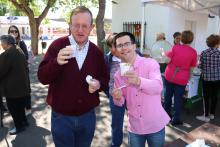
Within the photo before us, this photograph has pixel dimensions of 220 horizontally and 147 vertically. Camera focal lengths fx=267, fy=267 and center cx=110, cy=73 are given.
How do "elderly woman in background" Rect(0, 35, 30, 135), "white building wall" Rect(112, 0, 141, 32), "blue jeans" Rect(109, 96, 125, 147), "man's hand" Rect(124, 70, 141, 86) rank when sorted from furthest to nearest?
"white building wall" Rect(112, 0, 141, 32) → "elderly woman in background" Rect(0, 35, 30, 135) → "blue jeans" Rect(109, 96, 125, 147) → "man's hand" Rect(124, 70, 141, 86)

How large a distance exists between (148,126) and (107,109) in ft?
12.5

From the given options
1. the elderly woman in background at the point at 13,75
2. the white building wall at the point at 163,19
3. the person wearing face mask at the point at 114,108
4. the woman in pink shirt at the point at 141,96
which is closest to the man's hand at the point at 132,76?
the woman in pink shirt at the point at 141,96

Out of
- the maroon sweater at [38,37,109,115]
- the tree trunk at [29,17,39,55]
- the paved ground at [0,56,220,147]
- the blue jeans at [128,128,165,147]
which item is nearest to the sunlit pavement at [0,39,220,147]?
the paved ground at [0,56,220,147]

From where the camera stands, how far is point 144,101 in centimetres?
228

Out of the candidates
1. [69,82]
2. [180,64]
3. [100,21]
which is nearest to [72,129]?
[69,82]

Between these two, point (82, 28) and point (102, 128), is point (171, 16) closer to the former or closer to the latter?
point (102, 128)

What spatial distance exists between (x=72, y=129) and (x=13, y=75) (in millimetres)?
2396

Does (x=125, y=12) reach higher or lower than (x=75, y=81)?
higher

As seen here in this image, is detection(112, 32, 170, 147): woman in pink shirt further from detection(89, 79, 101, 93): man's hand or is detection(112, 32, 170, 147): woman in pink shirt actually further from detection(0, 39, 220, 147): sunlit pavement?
detection(0, 39, 220, 147): sunlit pavement

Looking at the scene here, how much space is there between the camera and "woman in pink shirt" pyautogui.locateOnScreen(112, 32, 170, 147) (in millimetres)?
2205

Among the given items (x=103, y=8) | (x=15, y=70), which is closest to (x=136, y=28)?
(x=103, y=8)

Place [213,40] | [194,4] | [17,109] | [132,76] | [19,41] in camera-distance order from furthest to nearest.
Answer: [194,4] < [19,41] < [213,40] < [17,109] < [132,76]

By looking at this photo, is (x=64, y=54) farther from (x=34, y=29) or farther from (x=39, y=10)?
(x=39, y=10)

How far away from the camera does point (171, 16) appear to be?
34.7 ft
